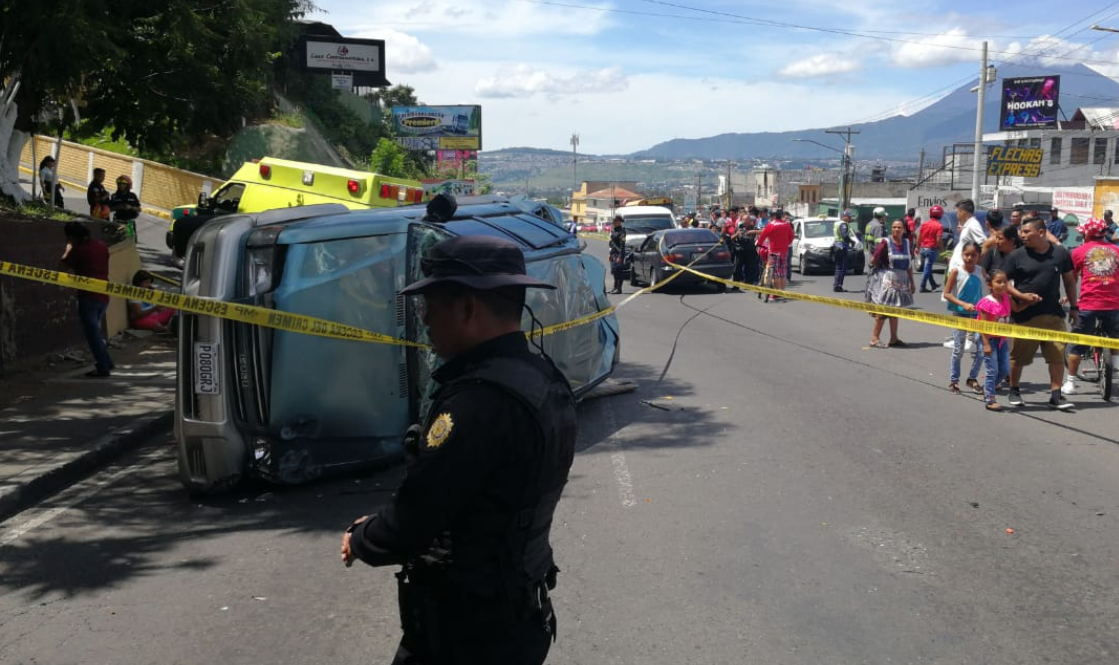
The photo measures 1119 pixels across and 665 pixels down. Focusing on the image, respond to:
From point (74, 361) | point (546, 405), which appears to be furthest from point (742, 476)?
point (74, 361)

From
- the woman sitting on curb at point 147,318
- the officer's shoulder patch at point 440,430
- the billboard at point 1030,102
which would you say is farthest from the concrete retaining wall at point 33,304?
the billboard at point 1030,102

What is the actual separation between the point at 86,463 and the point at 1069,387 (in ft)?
29.3

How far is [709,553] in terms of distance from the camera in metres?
5.56

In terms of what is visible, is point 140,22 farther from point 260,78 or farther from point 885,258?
point 885,258

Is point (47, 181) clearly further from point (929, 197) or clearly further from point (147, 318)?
point (929, 197)

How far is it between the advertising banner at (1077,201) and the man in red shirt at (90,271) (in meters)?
33.7

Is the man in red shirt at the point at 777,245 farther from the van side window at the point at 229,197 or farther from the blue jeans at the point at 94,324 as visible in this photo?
the blue jeans at the point at 94,324

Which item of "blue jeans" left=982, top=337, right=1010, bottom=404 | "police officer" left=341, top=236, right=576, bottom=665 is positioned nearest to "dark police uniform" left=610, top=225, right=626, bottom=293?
"blue jeans" left=982, top=337, right=1010, bottom=404

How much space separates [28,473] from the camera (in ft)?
23.6

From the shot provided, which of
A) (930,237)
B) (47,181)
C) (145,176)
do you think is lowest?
(930,237)

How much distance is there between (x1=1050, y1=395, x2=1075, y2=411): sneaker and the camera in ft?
30.7

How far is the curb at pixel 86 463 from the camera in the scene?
674cm

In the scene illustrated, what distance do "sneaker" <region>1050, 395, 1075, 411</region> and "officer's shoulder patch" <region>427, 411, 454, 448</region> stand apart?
8.55m

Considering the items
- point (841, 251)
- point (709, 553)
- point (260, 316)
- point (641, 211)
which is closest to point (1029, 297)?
point (709, 553)
